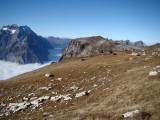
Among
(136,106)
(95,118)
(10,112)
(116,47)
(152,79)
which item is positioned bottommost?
(10,112)

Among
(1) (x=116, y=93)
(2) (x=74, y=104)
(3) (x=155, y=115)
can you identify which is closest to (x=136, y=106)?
(3) (x=155, y=115)

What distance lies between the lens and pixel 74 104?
62.6 feet

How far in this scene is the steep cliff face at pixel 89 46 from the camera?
349 ft

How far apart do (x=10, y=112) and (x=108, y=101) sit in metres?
17.0

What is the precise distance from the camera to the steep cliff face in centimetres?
10625

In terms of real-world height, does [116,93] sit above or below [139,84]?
below

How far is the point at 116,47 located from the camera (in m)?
102

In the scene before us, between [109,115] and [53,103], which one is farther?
[53,103]

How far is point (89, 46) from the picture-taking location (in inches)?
4722

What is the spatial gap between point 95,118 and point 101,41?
110 metres

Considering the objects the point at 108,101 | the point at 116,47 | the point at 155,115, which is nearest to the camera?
the point at 155,115

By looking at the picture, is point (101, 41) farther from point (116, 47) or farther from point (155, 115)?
point (155, 115)

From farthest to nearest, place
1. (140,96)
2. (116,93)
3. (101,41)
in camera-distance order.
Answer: (101,41), (116,93), (140,96)

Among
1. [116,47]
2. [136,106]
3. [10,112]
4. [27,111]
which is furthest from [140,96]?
[116,47]
